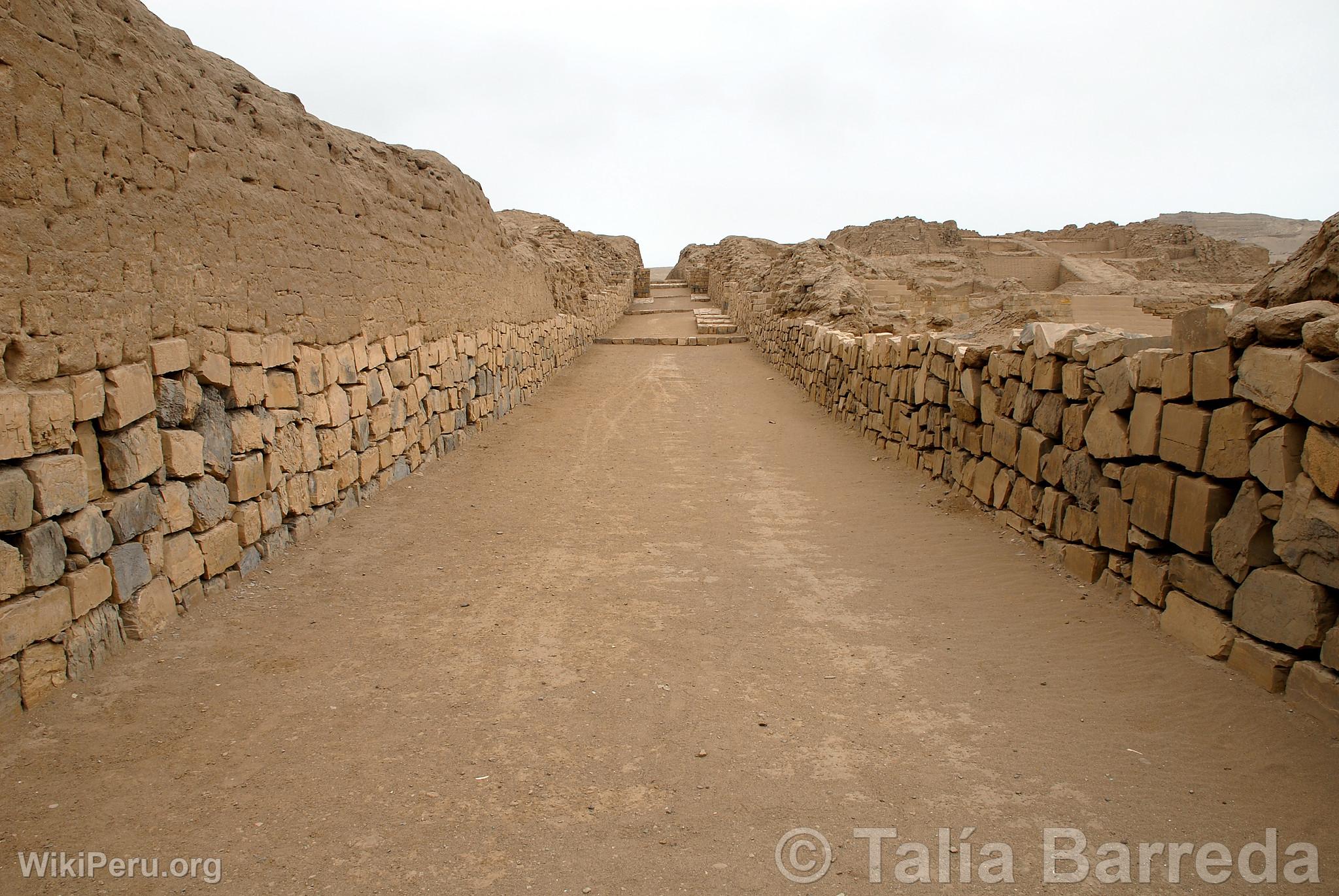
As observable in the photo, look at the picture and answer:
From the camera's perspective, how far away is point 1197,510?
431 cm

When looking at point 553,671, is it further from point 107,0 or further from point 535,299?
point 535,299

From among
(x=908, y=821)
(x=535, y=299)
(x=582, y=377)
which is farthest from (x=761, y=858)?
(x=582, y=377)

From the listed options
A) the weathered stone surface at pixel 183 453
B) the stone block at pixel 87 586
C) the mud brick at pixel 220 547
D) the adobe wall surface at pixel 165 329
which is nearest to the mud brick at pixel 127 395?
the adobe wall surface at pixel 165 329

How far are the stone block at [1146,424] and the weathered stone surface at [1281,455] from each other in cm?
82

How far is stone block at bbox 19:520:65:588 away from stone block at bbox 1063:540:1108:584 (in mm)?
6042

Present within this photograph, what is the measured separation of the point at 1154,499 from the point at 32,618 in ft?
19.5

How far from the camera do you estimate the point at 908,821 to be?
3.13 meters

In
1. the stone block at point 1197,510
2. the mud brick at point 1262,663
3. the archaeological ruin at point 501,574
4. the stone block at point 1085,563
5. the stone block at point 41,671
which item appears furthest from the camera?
the stone block at point 1085,563

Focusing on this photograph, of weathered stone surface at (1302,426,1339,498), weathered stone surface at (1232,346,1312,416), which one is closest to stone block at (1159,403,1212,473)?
weathered stone surface at (1232,346,1312,416)

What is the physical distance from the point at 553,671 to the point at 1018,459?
14.1ft

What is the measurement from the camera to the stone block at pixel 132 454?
163 inches

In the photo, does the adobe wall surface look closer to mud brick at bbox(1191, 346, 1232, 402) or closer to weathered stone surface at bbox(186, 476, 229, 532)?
weathered stone surface at bbox(186, 476, 229, 532)

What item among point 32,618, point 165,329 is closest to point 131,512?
point 32,618

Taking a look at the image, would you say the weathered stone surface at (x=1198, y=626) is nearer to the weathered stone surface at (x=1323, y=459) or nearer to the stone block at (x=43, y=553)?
the weathered stone surface at (x=1323, y=459)
